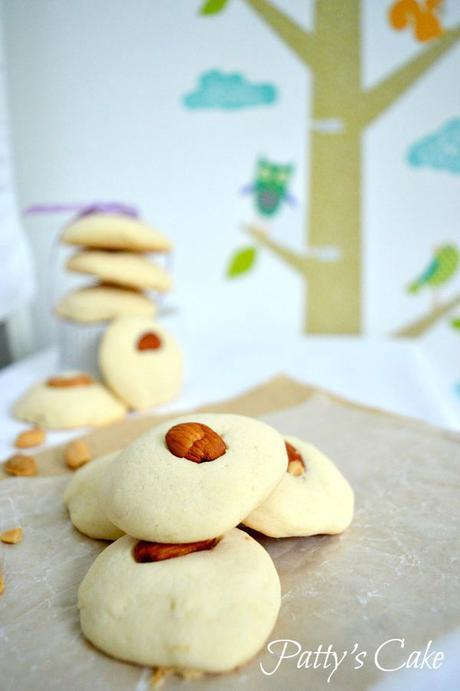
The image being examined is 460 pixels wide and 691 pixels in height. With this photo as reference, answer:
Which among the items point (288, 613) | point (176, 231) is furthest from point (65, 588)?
point (176, 231)

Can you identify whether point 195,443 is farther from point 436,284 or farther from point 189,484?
point 436,284

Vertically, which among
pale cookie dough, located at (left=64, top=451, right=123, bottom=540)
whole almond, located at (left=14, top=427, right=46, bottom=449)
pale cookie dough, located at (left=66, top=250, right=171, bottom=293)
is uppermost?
pale cookie dough, located at (left=66, top=250, right=171, bottom=293)

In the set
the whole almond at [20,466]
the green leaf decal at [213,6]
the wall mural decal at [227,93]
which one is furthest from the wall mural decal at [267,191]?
the whole almond at [20,466]

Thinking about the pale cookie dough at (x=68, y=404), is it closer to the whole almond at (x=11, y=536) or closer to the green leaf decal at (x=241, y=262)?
the whole almond at (x=11, y=536)

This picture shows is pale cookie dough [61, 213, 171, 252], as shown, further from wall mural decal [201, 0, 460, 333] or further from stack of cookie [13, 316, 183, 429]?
wall mural decal [201, 0, 460, 333]

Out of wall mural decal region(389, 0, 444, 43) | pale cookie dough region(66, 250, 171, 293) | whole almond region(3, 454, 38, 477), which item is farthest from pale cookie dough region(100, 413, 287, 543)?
wall mural decal region(389, 0, 444, 43)

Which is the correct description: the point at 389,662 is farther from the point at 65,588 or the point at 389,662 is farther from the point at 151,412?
the point at 151,412
